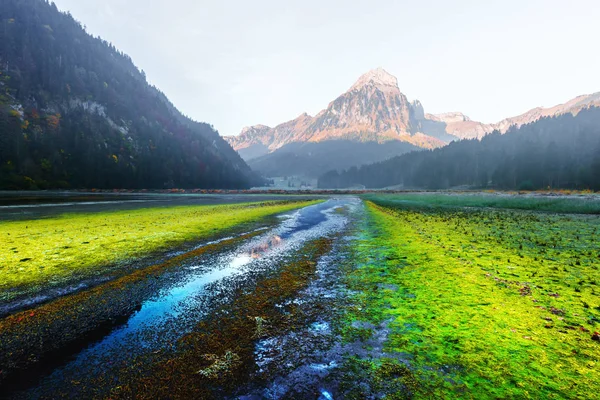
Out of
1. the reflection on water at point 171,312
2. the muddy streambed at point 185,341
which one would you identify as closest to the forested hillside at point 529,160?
the reflection on water at point 171,312

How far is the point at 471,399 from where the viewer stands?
3.73 metres

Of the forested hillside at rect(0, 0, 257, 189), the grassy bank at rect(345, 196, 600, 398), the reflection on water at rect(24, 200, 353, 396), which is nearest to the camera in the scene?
the grassy bank at rect(345, 196, 600, 398)

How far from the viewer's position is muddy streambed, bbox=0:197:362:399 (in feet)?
13.7

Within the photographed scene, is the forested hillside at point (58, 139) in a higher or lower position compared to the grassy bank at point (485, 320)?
higher

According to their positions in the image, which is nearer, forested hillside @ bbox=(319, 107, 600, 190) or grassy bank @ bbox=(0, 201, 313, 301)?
grassy bank @ bbox=(0, 201, 313, 301)

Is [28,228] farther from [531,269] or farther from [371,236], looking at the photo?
[531,269]

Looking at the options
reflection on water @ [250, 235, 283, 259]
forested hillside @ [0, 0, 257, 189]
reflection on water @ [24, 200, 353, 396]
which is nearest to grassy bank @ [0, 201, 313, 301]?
reflection on water @ [24, 200, 353, 396]

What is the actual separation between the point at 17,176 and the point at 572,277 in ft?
565

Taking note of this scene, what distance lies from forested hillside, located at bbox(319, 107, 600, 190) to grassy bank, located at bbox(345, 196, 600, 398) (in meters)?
112

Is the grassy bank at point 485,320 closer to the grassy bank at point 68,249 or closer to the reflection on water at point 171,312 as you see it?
the reflection on water at point 171,312

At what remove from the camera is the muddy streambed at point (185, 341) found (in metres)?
4.18

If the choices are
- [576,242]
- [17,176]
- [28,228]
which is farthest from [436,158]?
[17,176]

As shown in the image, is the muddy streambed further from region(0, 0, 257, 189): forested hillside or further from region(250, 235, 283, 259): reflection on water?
region(0, 0, 257, 189): forested hillside

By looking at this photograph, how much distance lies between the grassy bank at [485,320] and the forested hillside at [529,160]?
112032 millimetres
